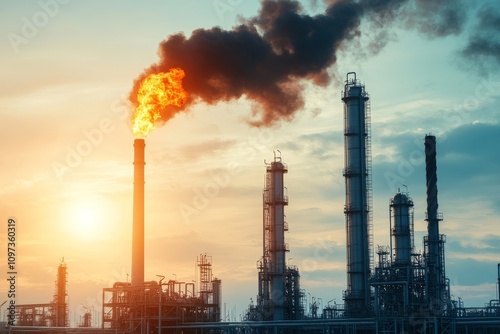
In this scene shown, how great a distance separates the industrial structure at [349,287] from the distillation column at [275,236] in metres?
0.09

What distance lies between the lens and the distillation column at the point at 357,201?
63.9 m

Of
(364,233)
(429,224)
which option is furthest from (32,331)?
(429,224)

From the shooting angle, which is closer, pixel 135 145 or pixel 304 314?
pixel 135 145

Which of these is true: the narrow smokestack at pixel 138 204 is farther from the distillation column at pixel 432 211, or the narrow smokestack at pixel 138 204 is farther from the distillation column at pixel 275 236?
the distillation column at pixel 432 211

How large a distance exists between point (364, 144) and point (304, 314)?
15980 millimetres

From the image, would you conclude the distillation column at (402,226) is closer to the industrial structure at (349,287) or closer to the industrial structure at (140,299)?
the industrial structure at (349,287)

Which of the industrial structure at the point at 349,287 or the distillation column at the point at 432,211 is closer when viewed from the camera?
the industrial structure at the point at 349,287

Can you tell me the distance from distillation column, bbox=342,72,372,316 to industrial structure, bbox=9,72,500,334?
8cm

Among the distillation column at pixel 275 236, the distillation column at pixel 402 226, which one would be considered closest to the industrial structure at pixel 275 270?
the distillation column at pixel 275 236

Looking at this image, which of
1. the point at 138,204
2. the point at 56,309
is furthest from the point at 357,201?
the point at 56,309

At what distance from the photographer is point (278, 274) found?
67.6 meters

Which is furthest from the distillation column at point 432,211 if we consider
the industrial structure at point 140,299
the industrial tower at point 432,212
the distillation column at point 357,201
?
the industrial structure at point 140,299

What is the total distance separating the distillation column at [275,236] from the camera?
6738 centimetres

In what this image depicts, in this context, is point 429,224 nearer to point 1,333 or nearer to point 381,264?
point 381,264
